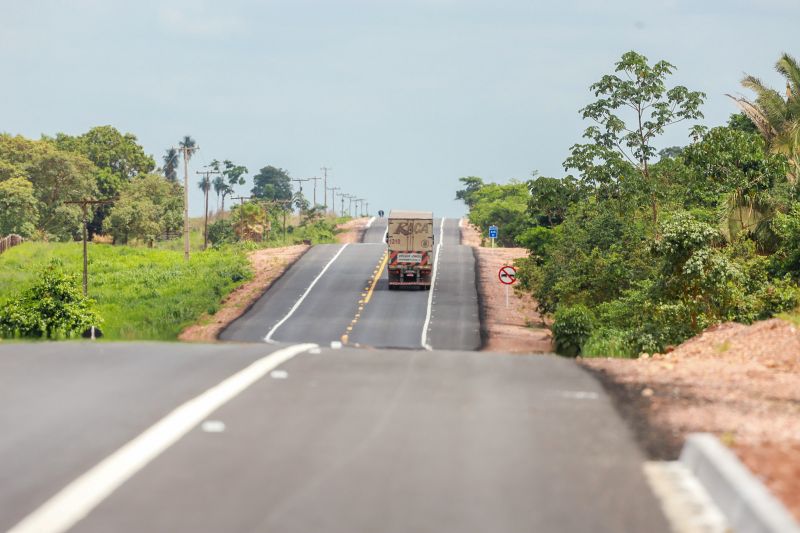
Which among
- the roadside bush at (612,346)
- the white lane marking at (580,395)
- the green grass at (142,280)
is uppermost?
the white lane marking at (580,395)

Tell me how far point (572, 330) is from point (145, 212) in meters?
94.3

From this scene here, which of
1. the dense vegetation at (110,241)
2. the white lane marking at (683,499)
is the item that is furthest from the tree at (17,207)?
the white lane marking at (683,499)

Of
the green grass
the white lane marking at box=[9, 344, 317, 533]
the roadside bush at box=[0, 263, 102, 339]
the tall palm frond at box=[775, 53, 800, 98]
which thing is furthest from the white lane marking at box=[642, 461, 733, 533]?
the tall palm frond at box=[775, 53, 800, 98]

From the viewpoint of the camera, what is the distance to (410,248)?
6334 centimetres

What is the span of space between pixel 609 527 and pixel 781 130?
48634mm

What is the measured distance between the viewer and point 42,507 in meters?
8.02

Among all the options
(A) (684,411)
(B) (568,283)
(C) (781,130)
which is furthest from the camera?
(C) (781,130)

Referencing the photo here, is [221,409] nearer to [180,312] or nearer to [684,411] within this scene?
[684,411]

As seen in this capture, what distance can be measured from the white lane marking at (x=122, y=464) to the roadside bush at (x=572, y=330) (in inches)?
1073

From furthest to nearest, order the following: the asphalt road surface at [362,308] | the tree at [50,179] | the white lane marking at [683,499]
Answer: the tree at [50,179]
the asphalt road surface at [362,308]
the white lane marking at [683,499]

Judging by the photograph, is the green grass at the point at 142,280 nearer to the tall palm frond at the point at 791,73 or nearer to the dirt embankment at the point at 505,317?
the dirt embankment at the point at 505,317

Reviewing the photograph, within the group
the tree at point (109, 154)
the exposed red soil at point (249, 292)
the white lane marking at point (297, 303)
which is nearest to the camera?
the white lane marking at point (297, 303)

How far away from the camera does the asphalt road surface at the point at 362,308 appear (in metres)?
49.0

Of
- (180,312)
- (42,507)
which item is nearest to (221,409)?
(42,507)
